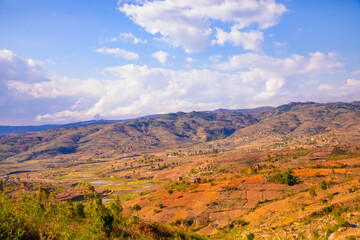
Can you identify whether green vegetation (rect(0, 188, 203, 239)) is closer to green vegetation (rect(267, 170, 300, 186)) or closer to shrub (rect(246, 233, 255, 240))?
shrub (rect(246, 233, 255, 240))

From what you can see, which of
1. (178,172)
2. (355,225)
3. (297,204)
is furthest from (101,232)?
(178,172)

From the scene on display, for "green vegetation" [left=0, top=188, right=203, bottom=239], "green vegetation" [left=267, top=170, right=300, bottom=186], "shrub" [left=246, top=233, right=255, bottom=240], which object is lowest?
"green vegetation" [left=267, top=170, right=300, bottom=186]

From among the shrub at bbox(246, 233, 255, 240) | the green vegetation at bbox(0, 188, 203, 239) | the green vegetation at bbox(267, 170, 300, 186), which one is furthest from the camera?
the green vegetation at bbox(267, 170, 300, 186)

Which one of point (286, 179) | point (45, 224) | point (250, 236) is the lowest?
point (286, 179)

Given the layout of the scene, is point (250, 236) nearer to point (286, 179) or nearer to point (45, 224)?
point (45, 224)

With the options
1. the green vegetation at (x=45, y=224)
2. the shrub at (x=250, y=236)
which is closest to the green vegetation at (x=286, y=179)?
the shrub at (x=250, y=236)

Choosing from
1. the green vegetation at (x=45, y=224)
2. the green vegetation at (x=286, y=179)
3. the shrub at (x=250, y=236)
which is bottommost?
the green vegetation at (x=286, y=179)

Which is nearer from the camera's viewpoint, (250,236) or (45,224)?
(45,224)

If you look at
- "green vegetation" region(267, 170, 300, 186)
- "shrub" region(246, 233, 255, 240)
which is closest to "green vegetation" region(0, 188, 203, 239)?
"shrub" region(246, 233, 255, 240)

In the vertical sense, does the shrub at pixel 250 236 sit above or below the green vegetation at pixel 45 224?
below

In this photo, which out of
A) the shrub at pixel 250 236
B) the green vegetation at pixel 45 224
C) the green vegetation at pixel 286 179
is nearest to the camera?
the green vegetation at pixel 45 224

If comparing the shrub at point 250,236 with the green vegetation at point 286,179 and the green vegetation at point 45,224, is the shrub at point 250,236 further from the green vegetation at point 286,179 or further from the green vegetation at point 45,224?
the green vegetation at point 286,179

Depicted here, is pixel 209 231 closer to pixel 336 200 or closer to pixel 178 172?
pixel 336 200

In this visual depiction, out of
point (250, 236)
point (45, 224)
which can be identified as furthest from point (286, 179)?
point (45, 224)
